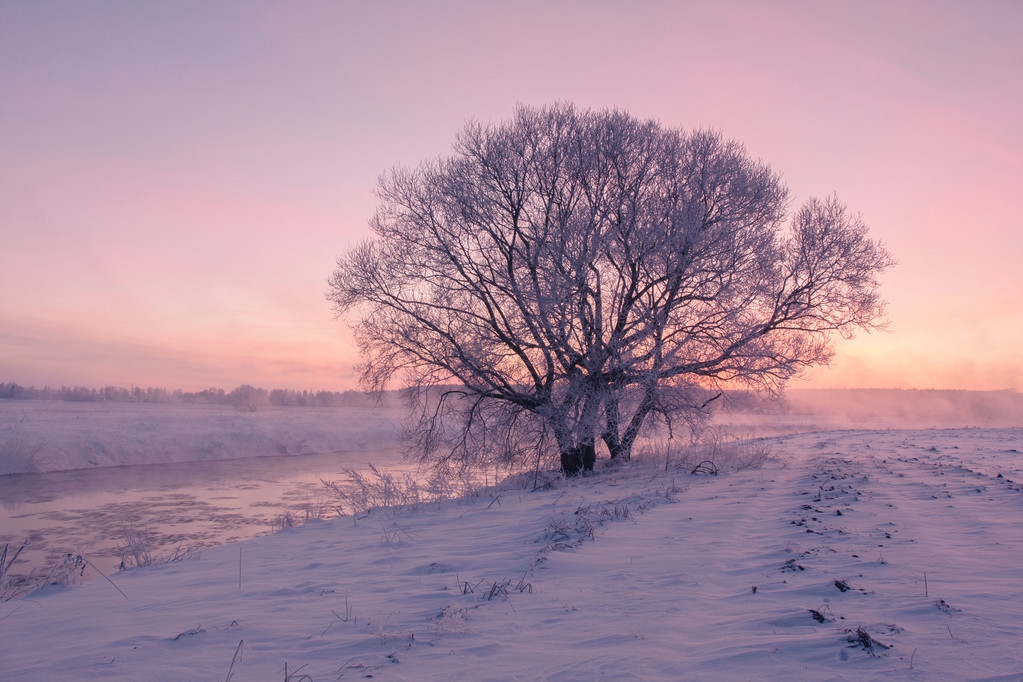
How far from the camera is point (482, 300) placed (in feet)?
47.3

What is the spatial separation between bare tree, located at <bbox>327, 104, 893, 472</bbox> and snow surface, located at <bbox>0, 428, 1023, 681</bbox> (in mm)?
5188

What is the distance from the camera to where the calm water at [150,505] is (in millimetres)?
10523

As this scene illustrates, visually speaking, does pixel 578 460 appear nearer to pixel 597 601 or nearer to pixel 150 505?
pixel 597 601

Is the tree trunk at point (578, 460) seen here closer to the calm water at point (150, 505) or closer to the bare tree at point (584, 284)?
the bare tree at point (584, 284)

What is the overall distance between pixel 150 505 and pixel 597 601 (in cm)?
1474

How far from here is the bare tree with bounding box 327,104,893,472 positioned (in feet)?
42.0

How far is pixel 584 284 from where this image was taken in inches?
513

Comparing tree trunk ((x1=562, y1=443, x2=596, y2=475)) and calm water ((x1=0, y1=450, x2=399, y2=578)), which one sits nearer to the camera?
calm water ((x1=0, y1=450, x2=399, y2=578))

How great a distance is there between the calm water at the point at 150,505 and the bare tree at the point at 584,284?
444cm

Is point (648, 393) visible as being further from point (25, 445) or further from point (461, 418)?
point (25, 445)

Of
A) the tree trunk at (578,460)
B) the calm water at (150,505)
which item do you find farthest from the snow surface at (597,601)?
the tree trunk at (578,460)

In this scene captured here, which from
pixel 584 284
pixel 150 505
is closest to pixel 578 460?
pixel 584 284

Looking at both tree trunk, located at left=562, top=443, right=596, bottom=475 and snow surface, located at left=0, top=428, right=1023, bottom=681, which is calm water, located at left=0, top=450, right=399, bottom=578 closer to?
snow surface, located at left=0, top=428, right=1023, bottom=681

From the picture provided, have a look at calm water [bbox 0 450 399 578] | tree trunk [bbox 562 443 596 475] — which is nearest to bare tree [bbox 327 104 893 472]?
tree trunk [bbox 562 443 596 475]
